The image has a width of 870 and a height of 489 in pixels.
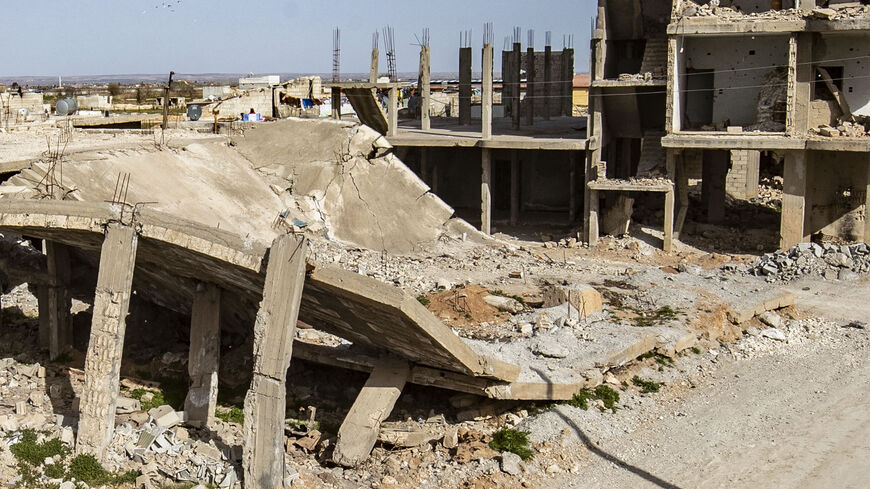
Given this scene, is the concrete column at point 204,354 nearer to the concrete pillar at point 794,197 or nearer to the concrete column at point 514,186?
the concrete pillar at point 794,197

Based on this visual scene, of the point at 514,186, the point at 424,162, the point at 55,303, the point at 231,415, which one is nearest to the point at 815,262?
the point at 514,186

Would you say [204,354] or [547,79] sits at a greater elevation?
[547,79]

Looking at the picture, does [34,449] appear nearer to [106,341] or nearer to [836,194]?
[106,341]

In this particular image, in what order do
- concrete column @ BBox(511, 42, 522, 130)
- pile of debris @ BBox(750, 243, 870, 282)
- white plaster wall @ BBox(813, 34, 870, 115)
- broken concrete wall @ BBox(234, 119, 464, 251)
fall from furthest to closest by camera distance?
concrete column @ BBox(511, 42, 522, 130)
white plaster wall @ BBox(813, 34, 870, 115)
broken concrete wall @ BBox(234, 119, 464, 251)
pile of debris @ BBox(750, 243, 870, 282)

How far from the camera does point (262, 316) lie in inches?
469

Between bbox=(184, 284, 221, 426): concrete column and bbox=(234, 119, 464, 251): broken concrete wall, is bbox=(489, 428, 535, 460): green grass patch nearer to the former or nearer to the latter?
bbox=(184, 284, 221, 426): concrete column

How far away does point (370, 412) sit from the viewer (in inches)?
520

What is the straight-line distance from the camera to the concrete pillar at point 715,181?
27.8 metres

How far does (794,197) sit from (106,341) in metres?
17.0

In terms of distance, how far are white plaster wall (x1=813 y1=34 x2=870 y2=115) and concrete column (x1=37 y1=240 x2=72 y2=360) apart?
17.5 m

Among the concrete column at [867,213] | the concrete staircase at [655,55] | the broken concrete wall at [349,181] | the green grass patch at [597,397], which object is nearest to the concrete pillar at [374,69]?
the broken concrete wall at [349,181]

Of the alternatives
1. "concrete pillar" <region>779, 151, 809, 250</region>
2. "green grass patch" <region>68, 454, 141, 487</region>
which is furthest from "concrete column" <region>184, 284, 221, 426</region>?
"concrete pillar" <region>779, 151, 809, 250</region>

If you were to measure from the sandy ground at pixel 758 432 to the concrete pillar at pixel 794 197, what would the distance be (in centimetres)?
719

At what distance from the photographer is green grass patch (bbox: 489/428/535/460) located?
506 inches
